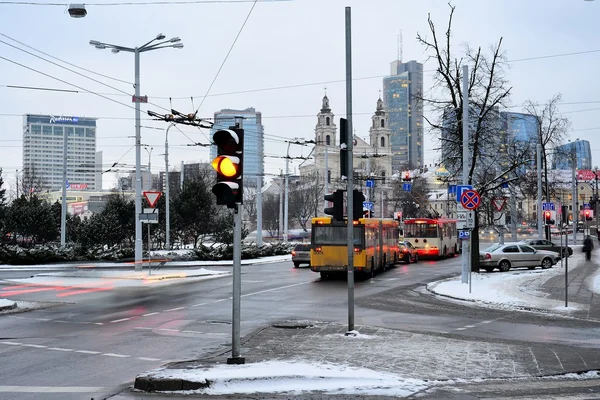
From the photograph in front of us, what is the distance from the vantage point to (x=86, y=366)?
1123 cm

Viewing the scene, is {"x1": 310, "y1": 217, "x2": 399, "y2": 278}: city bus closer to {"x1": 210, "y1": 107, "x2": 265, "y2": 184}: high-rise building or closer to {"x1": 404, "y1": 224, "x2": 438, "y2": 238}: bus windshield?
{"x1": 210, "y1": 107, "x2": 265, "y2": 184}: high-rise building

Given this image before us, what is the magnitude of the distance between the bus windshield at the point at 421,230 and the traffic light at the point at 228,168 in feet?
124

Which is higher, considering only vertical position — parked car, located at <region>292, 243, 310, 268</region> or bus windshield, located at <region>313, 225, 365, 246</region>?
bus windshield, located at <region>313, 225, 365, 246</region>

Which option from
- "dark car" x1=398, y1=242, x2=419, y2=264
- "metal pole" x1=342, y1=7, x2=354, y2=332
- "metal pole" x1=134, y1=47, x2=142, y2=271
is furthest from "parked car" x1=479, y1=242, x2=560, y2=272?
"metal pole" x1=342, y1=7, x2=354, y2=332

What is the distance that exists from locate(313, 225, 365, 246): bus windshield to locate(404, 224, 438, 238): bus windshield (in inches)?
708

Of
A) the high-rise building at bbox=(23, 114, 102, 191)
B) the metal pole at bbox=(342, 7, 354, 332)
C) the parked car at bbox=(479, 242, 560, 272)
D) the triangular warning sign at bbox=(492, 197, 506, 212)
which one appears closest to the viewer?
the metal pole at bbox=(342, 7, 354, 332)

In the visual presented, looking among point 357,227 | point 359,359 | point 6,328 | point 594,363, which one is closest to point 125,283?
point 357,227

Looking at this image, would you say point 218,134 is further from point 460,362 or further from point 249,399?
point 460,362

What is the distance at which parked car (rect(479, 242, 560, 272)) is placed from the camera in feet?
113

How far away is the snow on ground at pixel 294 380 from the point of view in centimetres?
922

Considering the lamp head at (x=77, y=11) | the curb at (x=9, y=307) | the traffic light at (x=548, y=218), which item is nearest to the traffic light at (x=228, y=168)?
the curb at (x=9, y=307)

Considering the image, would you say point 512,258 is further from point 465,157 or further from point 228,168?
point 228,168

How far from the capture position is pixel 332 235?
2986cm

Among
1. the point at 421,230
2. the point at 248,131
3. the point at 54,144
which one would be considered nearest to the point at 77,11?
the point at 248,131
